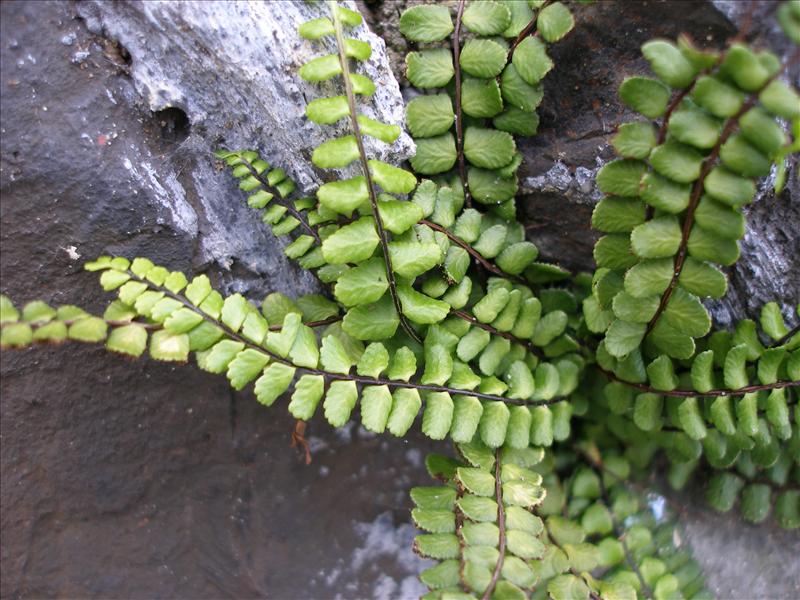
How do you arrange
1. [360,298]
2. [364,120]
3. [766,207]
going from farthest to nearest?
[766,207], [360,298], [364,120]

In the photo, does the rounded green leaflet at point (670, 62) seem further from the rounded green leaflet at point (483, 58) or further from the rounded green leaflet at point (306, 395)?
the rounded green leaflet at point (306, 395)

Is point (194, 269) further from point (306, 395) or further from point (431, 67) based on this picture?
point (431, 67)

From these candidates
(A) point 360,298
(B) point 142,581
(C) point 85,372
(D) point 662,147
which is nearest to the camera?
(D) point 662,147

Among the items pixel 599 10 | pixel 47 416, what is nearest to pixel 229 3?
pixel 599 10

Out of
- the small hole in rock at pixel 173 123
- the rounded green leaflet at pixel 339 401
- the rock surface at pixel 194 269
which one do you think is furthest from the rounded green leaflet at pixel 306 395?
the small hole in rock at pixel 173 123

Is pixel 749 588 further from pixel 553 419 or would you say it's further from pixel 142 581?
pixel 142 581

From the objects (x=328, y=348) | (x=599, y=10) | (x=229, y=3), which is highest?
(x=229, y=3)
